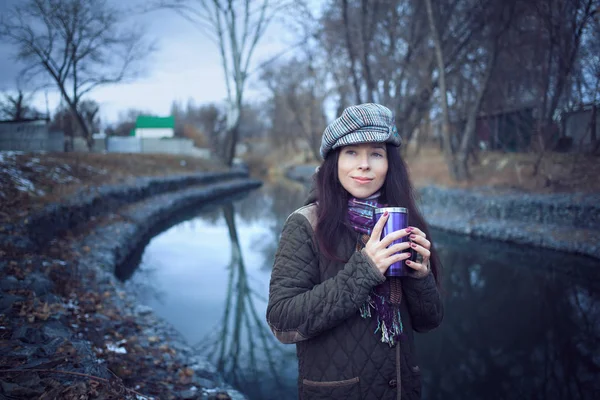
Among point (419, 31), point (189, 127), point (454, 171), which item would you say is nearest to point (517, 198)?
point (454, 171)

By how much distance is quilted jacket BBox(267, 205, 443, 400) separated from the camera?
5.11 feet

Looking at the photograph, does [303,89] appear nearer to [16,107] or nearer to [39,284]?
[16,107]

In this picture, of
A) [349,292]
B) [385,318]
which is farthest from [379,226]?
[385,318]

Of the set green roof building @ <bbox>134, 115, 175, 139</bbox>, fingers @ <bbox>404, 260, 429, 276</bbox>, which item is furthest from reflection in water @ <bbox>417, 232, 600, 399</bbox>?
green roof building @ <bbox>134, 115, 175, 139</bbox>

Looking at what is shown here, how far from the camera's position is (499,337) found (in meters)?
4.57

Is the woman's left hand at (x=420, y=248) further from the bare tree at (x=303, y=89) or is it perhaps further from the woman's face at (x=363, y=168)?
the bare tree at (x=303, y=89)

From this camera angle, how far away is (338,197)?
1779 millimetres

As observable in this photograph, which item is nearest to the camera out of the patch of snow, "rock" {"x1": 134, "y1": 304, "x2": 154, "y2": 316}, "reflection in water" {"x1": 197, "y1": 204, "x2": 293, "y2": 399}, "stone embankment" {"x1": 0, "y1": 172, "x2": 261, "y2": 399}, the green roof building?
"stone embankment" {"x1": 0, "y1": 172, "x2": 261, "y2": 399}

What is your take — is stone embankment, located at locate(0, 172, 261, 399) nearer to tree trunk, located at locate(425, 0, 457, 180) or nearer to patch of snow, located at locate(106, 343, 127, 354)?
patch of snow, located at locate(106, 343, 127, 354)

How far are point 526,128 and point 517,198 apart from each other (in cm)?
441

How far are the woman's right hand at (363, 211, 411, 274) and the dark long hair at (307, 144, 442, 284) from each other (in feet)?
0.84

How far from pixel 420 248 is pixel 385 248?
0.47 ft

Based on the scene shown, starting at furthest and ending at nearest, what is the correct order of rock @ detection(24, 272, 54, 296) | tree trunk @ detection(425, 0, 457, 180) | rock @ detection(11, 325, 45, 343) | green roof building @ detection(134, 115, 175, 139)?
green roof building @ detection(134, 115, 175, 139) → tree trunk @ detection(425, 0, 457, 180) → rock @ detection(24, 272, 54, 296) → rock @ detection(11, 325, 45, 343)

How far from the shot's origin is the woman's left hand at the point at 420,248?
1.48 meters
